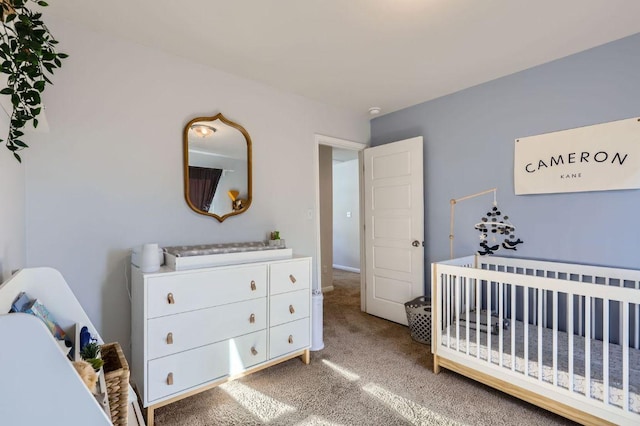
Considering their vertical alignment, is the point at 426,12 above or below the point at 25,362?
above

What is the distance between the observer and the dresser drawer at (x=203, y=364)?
1.73 meters

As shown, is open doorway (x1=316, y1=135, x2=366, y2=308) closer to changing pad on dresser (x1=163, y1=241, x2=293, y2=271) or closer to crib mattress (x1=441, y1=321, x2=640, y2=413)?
changing pad on dresser (x1=163, y1=241, x2=293, y2=271)

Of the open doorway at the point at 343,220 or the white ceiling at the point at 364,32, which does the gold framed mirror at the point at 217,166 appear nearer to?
the white ceiling at the point at 364,32

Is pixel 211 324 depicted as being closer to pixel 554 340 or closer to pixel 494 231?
pixel 554 340

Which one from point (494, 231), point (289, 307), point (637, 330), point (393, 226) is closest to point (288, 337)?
point (289, 307)

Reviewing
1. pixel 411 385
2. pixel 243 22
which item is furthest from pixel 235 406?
pixel 243 22

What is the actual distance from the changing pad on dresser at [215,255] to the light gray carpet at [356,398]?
0.84m

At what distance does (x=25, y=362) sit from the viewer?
2.12ft

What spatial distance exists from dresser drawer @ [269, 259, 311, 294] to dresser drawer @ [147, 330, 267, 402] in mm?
334

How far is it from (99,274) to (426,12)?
2553mm

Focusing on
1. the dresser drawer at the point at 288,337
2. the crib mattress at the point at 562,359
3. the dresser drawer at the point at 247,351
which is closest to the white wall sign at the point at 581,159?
the crib mattress at the point at 562,359

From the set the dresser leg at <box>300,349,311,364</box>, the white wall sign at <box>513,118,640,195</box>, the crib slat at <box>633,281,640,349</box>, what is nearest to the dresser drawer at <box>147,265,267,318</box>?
the dresser leg at <box>300,349,311,364</box>

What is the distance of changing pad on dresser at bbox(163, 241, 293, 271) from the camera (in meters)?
1.89

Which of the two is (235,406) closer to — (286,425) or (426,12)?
(286,425)
